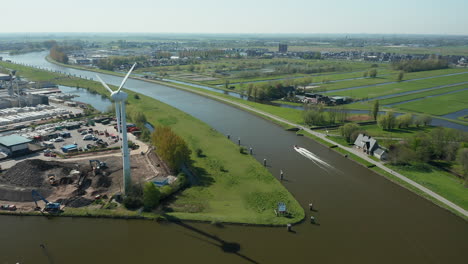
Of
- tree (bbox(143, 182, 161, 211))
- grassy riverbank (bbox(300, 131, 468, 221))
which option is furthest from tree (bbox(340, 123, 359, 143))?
tree (bbox(143, 182, 161, 211))

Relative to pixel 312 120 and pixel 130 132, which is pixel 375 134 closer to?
pixel 312 120

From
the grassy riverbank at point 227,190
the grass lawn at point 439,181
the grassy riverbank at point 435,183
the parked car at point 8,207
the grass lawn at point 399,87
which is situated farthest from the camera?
the grass lawn at point 399,87

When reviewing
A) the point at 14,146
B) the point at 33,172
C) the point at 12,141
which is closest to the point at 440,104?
the point at 33,172

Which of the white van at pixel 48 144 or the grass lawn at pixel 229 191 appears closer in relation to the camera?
the grass lawn at pixel 229 191

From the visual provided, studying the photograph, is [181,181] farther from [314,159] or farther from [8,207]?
[314,159]

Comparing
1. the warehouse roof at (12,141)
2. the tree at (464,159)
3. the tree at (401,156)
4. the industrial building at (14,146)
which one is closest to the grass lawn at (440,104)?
the tree at (464,159)

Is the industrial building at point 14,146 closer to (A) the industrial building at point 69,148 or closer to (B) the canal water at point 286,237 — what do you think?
(A) the industrial building at point 69,148
